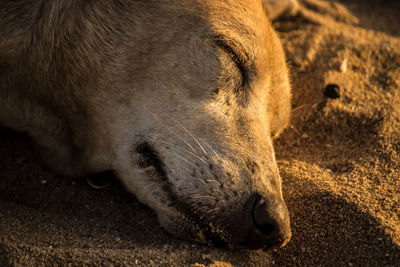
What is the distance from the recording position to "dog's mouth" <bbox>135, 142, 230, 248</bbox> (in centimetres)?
236

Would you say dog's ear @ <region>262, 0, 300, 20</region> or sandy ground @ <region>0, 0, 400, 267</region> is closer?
sandy ground @ <region>0, 0, 400, 267</region>

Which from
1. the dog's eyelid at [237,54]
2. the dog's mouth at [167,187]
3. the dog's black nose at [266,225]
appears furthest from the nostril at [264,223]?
the dog's eyelid at [237,54]

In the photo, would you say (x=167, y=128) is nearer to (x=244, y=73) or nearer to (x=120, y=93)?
(x=120, y=93)

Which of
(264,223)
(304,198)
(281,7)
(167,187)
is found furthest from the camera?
(281,7)

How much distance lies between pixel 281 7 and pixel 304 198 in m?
2.28

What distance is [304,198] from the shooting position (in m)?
2.73

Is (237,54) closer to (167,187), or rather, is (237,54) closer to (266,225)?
(167,187)

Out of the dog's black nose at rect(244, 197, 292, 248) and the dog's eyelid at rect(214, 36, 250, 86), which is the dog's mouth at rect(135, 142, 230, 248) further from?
the dog's eyelid at rect(214, 36, 250, 86)

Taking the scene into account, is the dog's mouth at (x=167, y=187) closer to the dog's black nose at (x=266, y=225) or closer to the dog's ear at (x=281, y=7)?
the dog's black nose at (x=266, y=225)

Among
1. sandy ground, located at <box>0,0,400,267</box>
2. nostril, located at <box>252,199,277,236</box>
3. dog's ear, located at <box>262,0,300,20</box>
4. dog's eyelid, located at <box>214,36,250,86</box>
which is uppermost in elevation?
dog's eyelid, located at <box>214,36,250,86</box>

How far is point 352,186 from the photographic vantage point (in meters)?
2.75

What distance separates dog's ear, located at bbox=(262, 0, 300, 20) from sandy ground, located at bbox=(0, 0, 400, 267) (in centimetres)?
59

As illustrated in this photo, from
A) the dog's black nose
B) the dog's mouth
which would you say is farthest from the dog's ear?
the dog's black nose

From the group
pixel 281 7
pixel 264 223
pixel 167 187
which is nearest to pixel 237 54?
pixel 167 187
